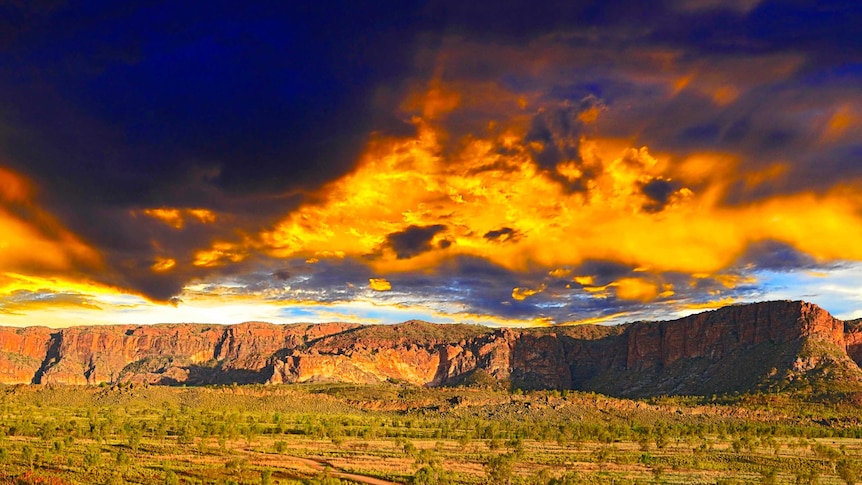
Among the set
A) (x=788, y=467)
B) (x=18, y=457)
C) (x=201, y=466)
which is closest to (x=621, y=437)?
(x=788, y=467)

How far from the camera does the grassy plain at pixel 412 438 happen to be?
64.3 m

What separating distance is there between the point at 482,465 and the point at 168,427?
194 feet

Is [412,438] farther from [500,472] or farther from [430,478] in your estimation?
[430,478]

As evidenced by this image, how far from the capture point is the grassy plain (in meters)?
64.3

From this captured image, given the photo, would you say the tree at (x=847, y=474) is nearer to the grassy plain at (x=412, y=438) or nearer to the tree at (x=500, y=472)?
the grassy plain at (x=412, y=438)

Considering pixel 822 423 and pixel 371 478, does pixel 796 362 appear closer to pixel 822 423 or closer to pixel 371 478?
pixel 822 423

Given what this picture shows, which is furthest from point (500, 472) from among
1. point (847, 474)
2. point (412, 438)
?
point (412, 438)

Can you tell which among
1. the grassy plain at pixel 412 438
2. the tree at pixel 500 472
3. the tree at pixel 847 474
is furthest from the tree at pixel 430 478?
the tree at pixel 847 474

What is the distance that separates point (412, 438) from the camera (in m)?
106

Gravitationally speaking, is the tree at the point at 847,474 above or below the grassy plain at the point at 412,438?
above

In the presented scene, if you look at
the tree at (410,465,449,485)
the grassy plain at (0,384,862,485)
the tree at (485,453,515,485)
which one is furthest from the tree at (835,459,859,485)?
the tree at (410,465,449,485)

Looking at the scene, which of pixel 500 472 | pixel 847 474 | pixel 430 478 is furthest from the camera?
pixel 847 474

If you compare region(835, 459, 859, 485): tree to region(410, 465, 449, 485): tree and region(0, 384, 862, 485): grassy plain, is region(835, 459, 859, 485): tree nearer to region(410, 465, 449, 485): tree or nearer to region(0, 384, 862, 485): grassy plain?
region(0, 384, 862, 485): grassy plain

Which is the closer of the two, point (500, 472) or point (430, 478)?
point (430, 478)
